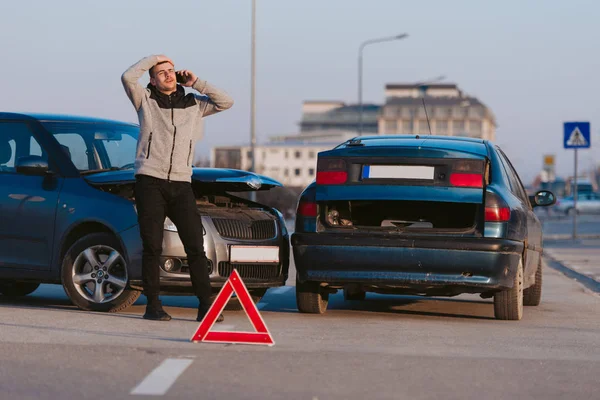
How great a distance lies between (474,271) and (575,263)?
11.2 metres

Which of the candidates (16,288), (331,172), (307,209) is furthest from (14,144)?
(331,172)

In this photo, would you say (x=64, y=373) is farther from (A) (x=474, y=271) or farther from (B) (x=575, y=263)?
(B) (x=575, y=263)

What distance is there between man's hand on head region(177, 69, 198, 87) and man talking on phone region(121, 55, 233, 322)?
0.48 feet

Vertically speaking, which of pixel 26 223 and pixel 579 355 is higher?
pixel 26 223

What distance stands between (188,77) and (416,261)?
225 centimetres

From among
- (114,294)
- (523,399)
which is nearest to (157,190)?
(114,294)

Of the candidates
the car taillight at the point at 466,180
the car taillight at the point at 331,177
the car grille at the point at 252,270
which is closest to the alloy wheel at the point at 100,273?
the car grille at the point at 252,270

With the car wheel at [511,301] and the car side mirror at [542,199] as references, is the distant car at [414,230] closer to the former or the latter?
the car wheel at [511,301]

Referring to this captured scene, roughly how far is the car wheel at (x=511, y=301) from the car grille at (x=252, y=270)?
185 centimetres

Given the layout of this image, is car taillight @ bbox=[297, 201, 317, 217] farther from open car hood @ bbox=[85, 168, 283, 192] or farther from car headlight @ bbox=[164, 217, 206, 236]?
car headlight @ bbox=[164, 217, 206, 236]

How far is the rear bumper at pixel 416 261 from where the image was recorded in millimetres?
9266

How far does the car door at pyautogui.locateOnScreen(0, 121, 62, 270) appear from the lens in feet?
32.8

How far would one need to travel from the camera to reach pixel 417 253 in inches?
367

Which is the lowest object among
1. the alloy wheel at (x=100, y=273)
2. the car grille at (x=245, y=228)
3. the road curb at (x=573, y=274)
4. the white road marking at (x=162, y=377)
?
the road curb at (x=573, y=274)
